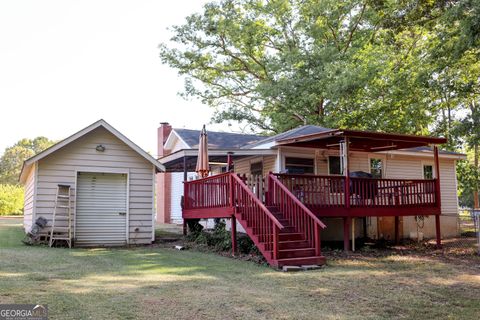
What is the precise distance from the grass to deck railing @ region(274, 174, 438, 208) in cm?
232

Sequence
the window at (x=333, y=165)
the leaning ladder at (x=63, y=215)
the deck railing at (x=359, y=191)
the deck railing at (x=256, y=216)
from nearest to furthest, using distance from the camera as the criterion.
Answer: the deck railing at (x=256, y=216)
the deck railing at (x=359, y=191)
the leaning ladder at (x=63, y=215)
the window at (x=333, y=165)

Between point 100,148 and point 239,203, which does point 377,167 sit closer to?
point 239,203

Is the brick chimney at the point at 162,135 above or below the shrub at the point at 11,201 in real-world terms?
above

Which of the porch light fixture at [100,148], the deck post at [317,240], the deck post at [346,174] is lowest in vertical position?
the deck post at [317,240]

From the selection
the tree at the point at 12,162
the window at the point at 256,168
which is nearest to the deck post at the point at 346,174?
the window at the point at 256,168

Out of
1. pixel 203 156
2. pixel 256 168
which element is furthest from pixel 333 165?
pixel 203 156

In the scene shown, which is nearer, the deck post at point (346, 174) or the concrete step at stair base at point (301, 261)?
the concrete step at stair base at point (301, 261)

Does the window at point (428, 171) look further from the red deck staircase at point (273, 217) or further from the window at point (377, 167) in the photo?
the red deck staircase at point (273, 217)

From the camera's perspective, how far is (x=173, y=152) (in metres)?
18.8

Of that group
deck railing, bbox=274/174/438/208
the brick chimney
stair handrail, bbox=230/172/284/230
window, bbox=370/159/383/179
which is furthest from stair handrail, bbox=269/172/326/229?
the brick chimney

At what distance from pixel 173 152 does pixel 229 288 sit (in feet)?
41.6

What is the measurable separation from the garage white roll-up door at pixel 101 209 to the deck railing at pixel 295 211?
5.16m

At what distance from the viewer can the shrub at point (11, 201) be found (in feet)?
92.9

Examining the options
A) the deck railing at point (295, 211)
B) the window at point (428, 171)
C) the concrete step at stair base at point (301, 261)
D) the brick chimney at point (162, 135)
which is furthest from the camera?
the brick chimney at point (162, 135)
